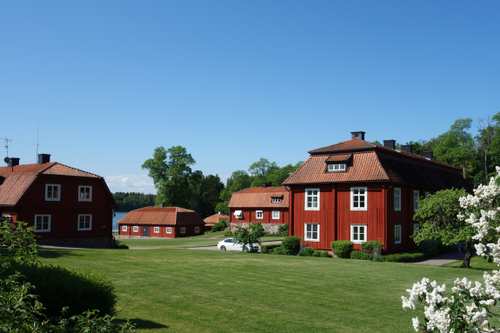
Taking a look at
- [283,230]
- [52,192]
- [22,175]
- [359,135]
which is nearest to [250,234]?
[359,135]

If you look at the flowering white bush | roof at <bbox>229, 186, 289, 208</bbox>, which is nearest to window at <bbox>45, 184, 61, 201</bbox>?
roof at <bbox>229, 186, 289, 208</bbox>

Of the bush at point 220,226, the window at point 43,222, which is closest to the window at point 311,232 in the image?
the window at point 43,222

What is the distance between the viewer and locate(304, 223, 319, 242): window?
39.4m

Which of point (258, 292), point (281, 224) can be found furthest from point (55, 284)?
point (281, 224)

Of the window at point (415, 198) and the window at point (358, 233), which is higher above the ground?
the window at point (415, 198)

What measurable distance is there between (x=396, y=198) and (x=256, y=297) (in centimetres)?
2457

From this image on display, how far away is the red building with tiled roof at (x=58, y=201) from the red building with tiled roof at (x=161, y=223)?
2792cm

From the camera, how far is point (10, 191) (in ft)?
131

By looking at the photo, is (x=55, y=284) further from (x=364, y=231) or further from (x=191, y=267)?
(x=364, y=231)

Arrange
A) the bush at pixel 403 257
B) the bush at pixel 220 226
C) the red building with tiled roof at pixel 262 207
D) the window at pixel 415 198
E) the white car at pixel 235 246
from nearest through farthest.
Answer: the bush at pixel 403 257 < the window at pixel 415 198 < the white car at pixel 235 246 < the red building with tiled roof at pixel 262 207 < the bush at pixel 220 226

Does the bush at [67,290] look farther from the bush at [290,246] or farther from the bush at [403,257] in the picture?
the bush at [290,246]

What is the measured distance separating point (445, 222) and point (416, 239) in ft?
6.97

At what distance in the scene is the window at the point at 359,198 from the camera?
37156 mm

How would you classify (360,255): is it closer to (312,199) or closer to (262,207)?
(312,199)
